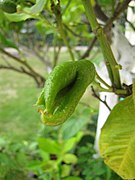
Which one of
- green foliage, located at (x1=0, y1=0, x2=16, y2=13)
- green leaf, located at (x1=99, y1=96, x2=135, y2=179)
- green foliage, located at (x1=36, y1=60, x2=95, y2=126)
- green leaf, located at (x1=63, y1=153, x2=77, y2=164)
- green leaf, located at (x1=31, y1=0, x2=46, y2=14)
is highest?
green leaf, located at (x1=31, y1=0, x2=46, y2=14)

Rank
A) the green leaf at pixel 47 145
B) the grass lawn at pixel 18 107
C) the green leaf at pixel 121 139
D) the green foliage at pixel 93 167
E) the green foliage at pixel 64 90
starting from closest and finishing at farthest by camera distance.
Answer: the green foliage at pixel 64 90
the green leaf at pixel 121 139
the green foliage at pixel 93 167
the green leaf at pixel 47 145
the grass lawn at pixel 18 107

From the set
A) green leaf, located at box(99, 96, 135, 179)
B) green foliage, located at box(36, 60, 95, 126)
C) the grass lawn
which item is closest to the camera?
green foliage, located at box(36, 60, 95, 126)

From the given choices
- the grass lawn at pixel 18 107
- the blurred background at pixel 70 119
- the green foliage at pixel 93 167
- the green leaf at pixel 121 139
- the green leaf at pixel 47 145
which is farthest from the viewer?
the grass lawn at pixel 18 107

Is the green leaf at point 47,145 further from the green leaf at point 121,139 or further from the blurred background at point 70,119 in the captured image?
the green leaf at point 121,139

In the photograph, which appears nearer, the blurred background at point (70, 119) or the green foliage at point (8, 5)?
the green foliage at point (8, 5)

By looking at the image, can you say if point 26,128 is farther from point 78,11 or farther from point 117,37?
point 117,37

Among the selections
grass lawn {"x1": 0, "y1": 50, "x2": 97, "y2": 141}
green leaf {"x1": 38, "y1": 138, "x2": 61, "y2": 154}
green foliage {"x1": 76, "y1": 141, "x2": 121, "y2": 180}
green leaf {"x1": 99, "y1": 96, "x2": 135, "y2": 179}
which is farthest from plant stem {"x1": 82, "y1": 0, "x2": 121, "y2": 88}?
grass lawn {"x1": 0, "y1": 50, "x2": 97, "y2": 141}

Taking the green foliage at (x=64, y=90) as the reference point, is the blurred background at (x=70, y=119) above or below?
below

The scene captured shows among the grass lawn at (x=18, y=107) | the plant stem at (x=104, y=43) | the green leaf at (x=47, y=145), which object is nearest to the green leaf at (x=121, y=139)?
the plant stem at (x=104, y=43)

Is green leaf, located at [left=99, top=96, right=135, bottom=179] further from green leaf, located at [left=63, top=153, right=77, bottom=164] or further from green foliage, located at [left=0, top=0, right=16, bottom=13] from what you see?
green leaf, located at [left=63, top=153, right=77, bottom=164]
